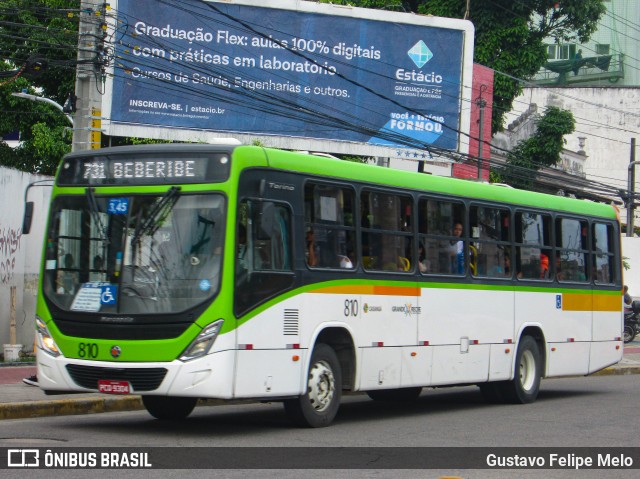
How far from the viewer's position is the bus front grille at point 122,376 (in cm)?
1075

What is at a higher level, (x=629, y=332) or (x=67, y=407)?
(x=629, y=332)

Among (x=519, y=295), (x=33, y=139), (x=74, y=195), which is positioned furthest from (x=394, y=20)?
(x=74, y=195)

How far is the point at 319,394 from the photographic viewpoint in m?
12.1

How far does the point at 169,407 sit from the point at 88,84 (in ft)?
19.2

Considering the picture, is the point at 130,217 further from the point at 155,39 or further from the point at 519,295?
the point at 155,39

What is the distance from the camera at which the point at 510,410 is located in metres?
15.3

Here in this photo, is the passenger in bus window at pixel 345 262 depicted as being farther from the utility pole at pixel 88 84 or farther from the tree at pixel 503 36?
the tree at pixel 503 36

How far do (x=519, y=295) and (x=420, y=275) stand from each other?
272cm

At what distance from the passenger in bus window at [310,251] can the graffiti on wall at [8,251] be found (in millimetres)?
9916

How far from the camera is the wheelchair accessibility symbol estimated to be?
36.2 feet

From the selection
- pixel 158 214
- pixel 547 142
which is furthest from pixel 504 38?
pixel 158 214

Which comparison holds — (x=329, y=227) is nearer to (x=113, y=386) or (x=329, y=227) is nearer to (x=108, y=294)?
(x=108, y=294)

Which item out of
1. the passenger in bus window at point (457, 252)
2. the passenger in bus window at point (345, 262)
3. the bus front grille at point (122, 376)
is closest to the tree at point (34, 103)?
the passenger in bus window at point (457, 252)

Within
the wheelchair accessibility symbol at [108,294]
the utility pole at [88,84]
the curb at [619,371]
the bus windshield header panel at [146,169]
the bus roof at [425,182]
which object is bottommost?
the curb at [619,371]
